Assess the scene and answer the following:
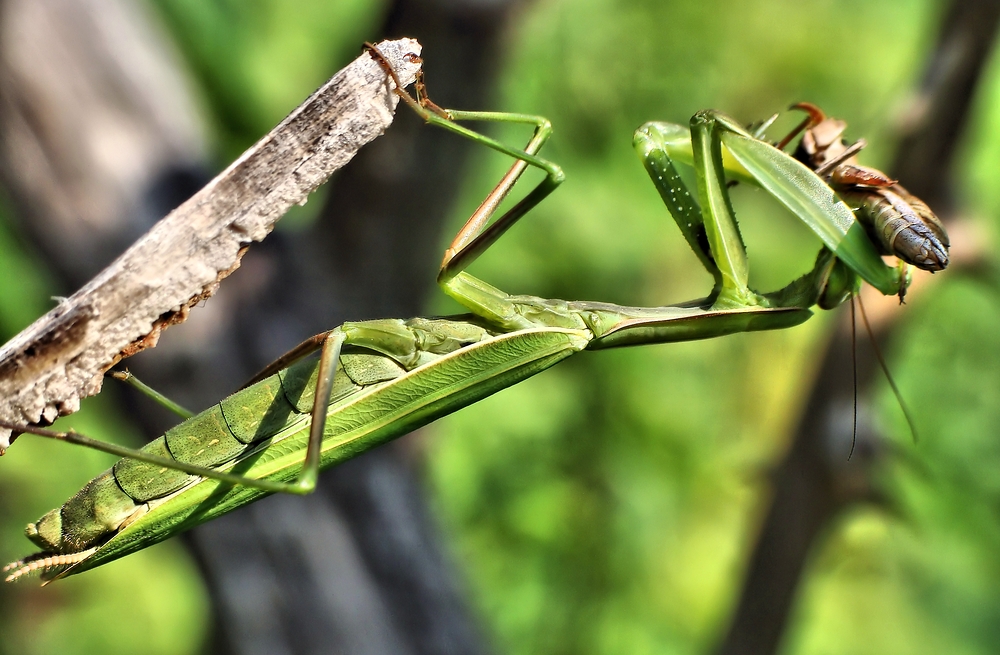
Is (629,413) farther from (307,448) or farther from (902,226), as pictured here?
(307,448)

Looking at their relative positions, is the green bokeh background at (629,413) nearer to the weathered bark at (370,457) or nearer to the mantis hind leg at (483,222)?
the weathered bark at (370,457)

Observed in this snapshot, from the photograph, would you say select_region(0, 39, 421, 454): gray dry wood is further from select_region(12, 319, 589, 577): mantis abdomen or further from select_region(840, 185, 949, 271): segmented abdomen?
select_region(840, 185, 949, 271): segmented abdomen

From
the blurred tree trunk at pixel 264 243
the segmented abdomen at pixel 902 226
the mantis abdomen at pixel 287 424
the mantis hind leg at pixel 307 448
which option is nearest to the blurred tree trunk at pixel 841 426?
the blurred tree trunk at pixel 264 243

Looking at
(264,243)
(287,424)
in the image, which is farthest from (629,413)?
(287,424)

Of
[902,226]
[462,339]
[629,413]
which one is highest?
[462,339]

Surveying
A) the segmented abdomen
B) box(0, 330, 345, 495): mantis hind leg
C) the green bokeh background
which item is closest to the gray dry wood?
box(0, 330, 345, 495): mantis hind leg

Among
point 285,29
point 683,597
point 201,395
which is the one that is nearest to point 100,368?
point 201,395
